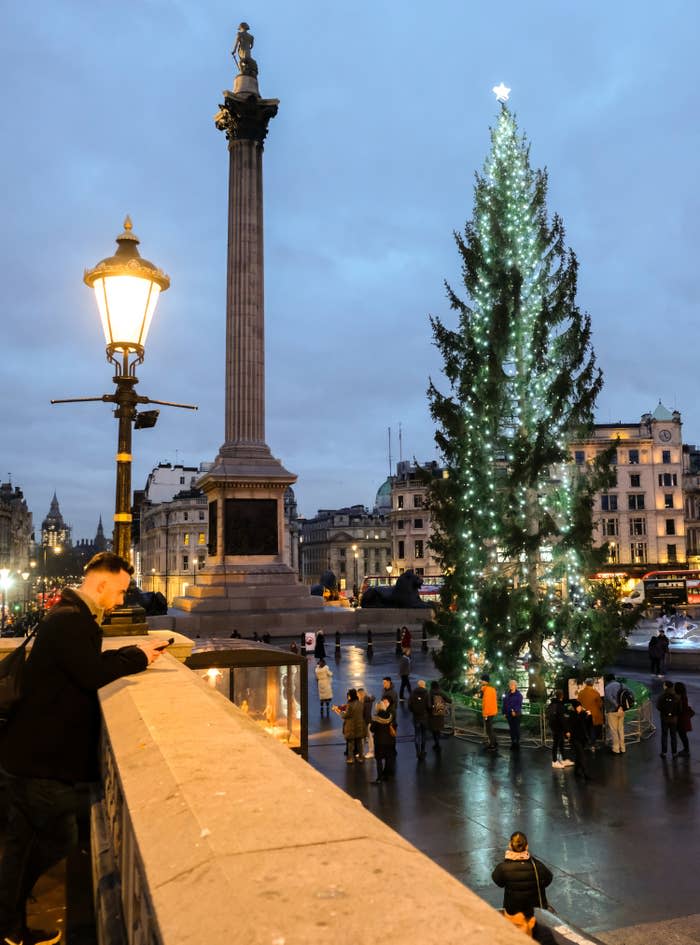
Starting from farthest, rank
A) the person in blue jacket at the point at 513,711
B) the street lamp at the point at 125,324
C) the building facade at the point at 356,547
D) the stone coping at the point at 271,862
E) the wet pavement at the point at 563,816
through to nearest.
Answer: the building facade at the point at 356,547 → the person in blue jacket at the point at 513,711 → the wet pavement at the point at 563,816 → the street lamp at the point at 125,324 → the stone coping at the point at 271,862

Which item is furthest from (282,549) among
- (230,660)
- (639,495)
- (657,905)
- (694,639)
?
(639,495)

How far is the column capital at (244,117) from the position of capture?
41.2m

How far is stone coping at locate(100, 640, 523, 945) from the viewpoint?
1529 millimetres

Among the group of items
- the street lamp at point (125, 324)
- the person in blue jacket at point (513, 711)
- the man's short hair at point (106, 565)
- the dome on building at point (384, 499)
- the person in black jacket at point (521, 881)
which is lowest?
the person in blue jacket at point (513, 711)

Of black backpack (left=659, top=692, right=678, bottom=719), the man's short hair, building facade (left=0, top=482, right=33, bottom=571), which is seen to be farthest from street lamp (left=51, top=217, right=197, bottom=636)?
building facade (left=0, top=482, right=33, bottom=571)

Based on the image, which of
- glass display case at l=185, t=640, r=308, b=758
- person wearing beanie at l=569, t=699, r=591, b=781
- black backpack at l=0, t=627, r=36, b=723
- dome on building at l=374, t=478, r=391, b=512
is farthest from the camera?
dome on building at l=374, t=478, r=391, b=512

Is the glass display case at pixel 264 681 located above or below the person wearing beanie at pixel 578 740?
above

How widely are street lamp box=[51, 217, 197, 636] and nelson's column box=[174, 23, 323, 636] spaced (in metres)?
27.4

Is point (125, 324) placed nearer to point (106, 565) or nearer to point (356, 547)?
point (106, 565)

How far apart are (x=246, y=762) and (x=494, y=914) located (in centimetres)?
134

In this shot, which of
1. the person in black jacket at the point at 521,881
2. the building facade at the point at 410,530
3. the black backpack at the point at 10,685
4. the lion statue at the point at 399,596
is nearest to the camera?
the black backpack at the point at 10,685

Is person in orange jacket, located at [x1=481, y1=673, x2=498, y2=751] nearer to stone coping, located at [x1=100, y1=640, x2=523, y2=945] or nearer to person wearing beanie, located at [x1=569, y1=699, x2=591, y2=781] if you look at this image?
person wearing beanie, located at [x1=569, y1=699, x2=591, y2=781]

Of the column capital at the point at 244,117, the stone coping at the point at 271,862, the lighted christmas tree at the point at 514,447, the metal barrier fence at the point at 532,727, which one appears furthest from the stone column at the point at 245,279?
the stone coping at the point at 271,862

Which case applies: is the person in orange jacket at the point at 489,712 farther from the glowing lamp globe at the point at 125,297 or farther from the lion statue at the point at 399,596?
the lion statue at the point at 399,596
